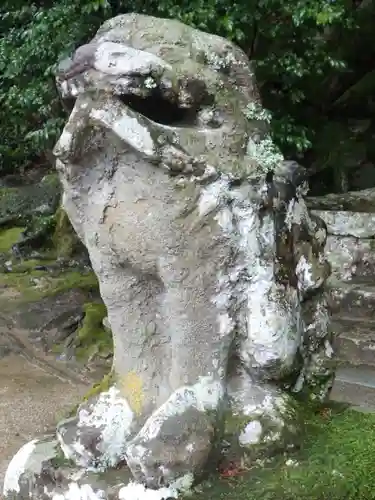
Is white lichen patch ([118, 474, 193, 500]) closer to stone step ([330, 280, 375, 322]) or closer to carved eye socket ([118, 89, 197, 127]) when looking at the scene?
carved eye socket ([118, 89, 197, 127])

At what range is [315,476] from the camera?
1821mm

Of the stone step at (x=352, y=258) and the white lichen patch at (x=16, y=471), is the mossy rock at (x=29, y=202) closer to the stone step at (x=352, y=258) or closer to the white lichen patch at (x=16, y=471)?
the stone step at (x=352, y=258)

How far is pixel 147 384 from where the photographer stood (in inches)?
77.8

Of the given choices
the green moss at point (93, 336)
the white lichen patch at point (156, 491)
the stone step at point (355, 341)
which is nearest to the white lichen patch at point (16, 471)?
the white lichen patch at point (156, 491)

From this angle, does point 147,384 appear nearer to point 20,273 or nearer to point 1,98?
point 1,98

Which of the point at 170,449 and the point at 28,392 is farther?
the point at 28,392

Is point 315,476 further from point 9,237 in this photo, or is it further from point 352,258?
point 9,237

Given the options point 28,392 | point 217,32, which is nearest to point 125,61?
point 217,32

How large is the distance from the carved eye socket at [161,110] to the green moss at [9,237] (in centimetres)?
611

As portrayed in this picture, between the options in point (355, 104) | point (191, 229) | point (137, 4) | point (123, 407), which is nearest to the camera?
point (191, 229)

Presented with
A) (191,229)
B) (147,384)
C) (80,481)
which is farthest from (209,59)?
(80,481)

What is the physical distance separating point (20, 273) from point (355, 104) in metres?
3.29

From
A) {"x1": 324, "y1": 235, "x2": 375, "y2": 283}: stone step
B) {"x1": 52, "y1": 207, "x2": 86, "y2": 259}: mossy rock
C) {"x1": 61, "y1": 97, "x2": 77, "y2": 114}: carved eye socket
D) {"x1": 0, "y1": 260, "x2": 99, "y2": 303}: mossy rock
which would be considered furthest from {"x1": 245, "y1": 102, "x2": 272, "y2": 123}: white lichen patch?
{"x1": 52, "y1": 207, "x2": 86, "y2": 259}: mossy rock

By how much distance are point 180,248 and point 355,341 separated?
1.89 m
